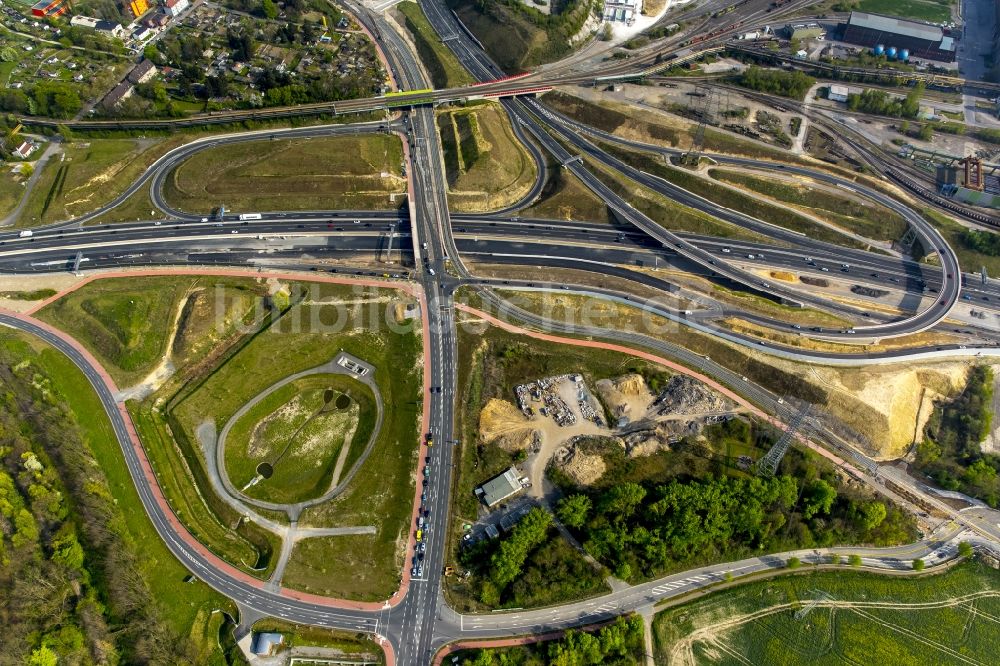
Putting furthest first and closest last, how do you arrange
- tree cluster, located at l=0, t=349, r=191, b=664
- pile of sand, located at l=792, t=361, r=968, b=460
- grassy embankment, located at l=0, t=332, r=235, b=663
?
pile of sand, located at l=792, t=361, r=968, b=460 < grassy embankment, located at l=0, t=332, r=235, b=663 < tree cluster, located at l=0, t=349, r=191, b=664

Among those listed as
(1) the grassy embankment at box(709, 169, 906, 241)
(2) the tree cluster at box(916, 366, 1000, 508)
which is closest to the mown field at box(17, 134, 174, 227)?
(1) the grassy embankment at box(709, 169, 906, 241)

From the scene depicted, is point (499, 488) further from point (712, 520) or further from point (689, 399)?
point (689, 399)

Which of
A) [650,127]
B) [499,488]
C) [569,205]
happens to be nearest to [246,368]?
[499,488]

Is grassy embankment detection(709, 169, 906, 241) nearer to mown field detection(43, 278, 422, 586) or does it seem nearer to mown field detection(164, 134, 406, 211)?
mown field detection(164, 134, 406, 211)

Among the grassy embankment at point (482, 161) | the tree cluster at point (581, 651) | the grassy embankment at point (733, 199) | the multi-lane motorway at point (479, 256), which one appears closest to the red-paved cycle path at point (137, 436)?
the multi-lane motorway at point (479, 256)

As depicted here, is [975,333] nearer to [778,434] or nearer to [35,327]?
[778,434]

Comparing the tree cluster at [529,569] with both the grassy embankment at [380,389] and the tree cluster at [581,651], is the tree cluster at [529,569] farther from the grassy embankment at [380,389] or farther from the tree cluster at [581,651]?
the grassy embankment at [380,389]
